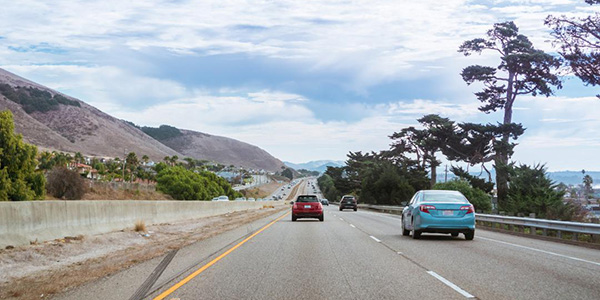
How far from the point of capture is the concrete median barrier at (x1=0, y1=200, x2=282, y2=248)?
523 inches

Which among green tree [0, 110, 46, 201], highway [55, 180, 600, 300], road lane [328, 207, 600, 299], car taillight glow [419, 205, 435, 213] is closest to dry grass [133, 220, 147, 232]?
highway [55, 180, 600, 300]

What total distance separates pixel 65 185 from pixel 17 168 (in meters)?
12.7

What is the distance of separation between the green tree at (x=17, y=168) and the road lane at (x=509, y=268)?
137ft

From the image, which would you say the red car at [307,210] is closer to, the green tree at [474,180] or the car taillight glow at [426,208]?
the car taillight glow at [426,208]

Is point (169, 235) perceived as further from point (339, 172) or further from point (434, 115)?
point (339, 172)

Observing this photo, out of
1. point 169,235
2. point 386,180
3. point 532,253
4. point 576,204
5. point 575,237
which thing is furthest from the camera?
point 386,180

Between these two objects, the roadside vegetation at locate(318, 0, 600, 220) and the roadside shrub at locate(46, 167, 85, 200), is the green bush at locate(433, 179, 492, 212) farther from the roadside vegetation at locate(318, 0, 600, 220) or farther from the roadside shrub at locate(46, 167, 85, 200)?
the roadside shrub at locate(46, 167, 85, 200)

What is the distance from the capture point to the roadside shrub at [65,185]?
2579 inches

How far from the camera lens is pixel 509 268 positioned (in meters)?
11.8

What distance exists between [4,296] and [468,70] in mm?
52680

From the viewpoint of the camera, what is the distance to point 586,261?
1334 cm

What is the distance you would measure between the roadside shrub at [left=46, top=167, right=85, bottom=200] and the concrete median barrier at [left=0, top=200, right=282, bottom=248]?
42.4m

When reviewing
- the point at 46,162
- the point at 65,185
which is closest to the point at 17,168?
the point at 65,185

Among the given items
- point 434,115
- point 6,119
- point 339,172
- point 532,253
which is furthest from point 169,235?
point 339,172
